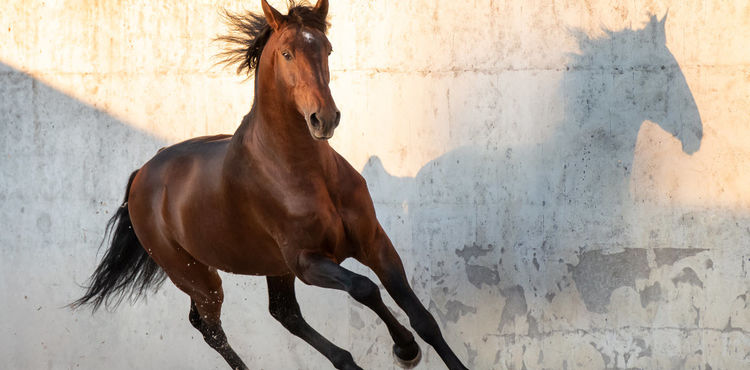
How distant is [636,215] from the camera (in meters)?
5.04

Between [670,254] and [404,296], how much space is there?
2.43 metres

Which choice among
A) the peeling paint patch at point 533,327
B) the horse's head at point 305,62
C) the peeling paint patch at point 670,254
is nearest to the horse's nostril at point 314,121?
the horse's head at point 305,62

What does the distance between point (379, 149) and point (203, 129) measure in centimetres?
120

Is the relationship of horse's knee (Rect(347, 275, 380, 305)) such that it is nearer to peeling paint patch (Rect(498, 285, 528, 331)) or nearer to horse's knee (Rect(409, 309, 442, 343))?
horse's knee (Rect(409, 309, 442, 343))

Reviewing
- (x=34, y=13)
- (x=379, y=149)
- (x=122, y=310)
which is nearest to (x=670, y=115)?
(x=379, y=149)

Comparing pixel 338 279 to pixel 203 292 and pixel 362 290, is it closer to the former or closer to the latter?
pixel 362 290

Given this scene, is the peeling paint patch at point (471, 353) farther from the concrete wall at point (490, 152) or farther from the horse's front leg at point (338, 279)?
the horse's front leg at point (338, 279)

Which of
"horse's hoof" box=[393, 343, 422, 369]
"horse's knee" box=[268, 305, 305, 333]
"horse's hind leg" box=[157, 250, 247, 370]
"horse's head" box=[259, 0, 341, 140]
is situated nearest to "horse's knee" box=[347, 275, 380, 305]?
"horse's hoof" box=[393, 343, 422, 369]

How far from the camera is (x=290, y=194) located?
10.5 ft

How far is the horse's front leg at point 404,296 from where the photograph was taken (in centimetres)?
317

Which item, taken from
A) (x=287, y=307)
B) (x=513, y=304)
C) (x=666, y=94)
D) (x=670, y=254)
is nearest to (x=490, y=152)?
(x=513, y=304)

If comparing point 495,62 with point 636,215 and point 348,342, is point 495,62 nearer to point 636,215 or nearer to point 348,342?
point 636,215

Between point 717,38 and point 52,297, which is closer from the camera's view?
point 717,38

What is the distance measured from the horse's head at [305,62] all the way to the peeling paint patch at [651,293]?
2859 millimetres
